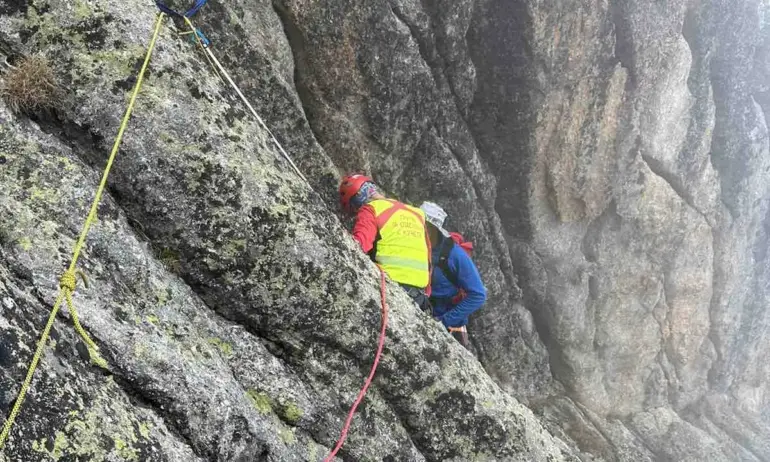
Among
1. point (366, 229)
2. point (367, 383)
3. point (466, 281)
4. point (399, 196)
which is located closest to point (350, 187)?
point (366, 229)

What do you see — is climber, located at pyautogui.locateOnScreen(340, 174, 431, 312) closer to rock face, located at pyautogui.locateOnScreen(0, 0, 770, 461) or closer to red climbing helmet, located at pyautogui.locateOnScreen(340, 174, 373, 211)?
red climbing helmet, located at pyautogui.locateOnScreen(340, 174, 373, 211)

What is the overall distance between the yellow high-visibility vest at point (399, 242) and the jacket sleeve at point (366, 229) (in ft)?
0.32

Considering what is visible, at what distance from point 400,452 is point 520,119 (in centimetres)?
1105

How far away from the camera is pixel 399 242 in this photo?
1102 cm

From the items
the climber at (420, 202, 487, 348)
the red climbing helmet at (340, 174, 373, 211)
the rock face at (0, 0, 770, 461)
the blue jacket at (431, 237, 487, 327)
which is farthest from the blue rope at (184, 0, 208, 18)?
the blue jacket at (431, 237, 487, 327)

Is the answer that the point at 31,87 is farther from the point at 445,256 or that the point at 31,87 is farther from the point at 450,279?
the point at 450,279

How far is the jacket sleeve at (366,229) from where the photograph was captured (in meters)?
10.8

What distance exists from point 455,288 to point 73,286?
8.90 m

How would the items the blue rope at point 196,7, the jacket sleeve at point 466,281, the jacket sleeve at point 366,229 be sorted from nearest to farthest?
the blue rope at point 196,7 → the jacket sleeve at point 366,229 → the jacket sleeve at point 466,281

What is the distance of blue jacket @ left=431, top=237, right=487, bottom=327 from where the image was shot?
42.0 ft

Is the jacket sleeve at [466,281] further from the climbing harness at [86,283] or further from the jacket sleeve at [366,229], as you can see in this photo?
the climbing harness at [86,283]

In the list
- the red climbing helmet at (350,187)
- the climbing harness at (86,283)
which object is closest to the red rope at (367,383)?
the climbing harness at (86,283)

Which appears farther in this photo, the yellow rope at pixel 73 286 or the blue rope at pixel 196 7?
the blue rope at pixel 196 7

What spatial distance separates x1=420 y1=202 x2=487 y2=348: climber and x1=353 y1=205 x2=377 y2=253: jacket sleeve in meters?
2.01
